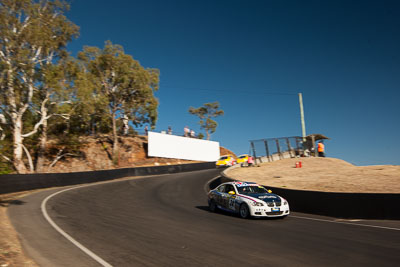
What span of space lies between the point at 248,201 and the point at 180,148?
143 feet

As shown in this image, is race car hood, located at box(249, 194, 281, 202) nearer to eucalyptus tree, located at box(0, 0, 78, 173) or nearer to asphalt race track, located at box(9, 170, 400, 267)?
asphalt race track, located at box(9, 170, 400, 267)

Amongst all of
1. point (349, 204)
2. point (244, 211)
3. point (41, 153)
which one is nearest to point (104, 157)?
point (41, 153)

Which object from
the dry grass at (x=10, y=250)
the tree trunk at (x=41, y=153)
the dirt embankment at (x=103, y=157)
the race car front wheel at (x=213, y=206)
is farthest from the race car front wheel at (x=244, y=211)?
the dirt embankment at (x=103, y=157)

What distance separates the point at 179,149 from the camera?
182 ft

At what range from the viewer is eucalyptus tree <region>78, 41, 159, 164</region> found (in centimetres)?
4797

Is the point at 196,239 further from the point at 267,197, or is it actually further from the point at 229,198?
the point at 229,198

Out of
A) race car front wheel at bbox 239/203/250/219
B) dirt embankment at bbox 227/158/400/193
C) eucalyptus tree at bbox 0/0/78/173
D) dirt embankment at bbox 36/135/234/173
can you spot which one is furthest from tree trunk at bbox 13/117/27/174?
race car front wheel at bbox 239/203/250/219

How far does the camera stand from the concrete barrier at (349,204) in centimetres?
1156

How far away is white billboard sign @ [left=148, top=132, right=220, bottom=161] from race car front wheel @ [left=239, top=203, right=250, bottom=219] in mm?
39099

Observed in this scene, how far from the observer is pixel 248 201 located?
12188mm

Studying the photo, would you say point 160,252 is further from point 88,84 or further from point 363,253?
point 88,84

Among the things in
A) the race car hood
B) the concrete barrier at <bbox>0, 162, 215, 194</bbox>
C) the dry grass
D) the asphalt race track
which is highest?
the concrete barrier at <bbox>0, 162, 215, 194</bbox>

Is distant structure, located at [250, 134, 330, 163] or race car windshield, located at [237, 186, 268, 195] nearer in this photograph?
race car windshield, located at [237, 186, 268, 195]

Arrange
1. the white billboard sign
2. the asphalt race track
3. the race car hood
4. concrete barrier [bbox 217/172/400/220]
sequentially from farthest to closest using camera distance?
the white billboard sign → the race car hood → concrete barrier [bbox 217/172/400/220] → the asphalt race track
